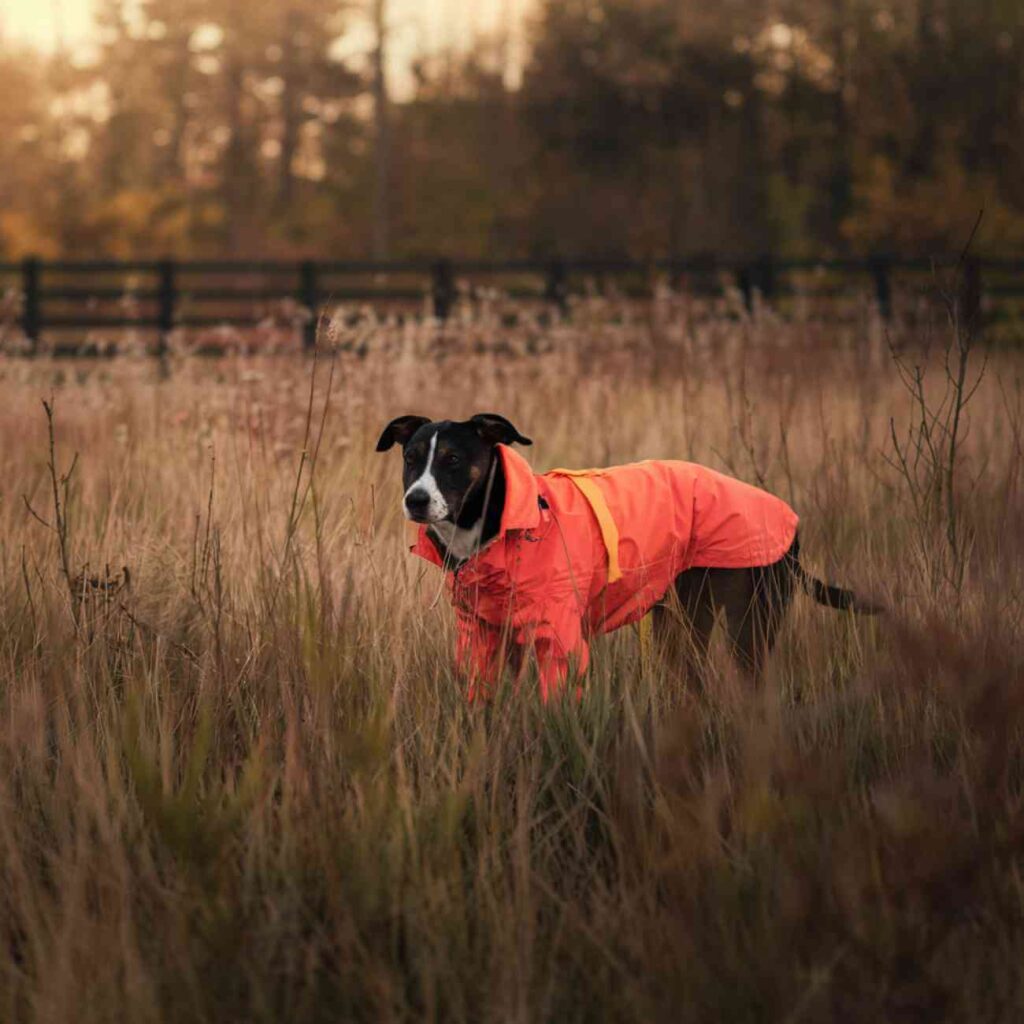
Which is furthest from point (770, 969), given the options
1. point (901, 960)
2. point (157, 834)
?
point (157, 834)

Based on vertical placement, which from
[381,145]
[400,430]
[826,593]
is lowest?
[826,593]

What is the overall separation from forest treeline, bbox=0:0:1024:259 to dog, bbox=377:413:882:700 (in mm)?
21350

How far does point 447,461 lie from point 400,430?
0.43 meters

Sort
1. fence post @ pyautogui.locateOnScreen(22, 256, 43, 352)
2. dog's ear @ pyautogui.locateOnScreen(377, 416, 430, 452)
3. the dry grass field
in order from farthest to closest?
1. fence post @ pyautogui.locateOnScreen(22, 256, 43, 352)
2. dog's ear @ pyautogui.locateOnScreen(377, 416, 430, 452)
3. the dry grass field

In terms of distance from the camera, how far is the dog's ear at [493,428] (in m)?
Answer: 3.94

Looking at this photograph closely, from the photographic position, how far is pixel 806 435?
6.41m

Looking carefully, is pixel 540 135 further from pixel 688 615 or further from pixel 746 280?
pixel 688 615

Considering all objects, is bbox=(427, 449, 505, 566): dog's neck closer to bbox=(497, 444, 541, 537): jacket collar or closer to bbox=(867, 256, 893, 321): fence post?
bbox=(497, 444, 541, 537): jacket collar

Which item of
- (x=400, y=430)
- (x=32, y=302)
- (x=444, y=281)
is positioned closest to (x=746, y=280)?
(x=444, y=281)

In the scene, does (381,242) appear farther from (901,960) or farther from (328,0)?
(901,960)

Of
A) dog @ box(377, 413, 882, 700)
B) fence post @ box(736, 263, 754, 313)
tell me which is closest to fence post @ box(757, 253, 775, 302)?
fence post @ box(736, 263, 754, 313)

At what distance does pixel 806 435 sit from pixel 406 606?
3.36 metres

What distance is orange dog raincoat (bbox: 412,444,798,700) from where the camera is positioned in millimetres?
3432

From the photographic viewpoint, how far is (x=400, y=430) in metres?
4.34
